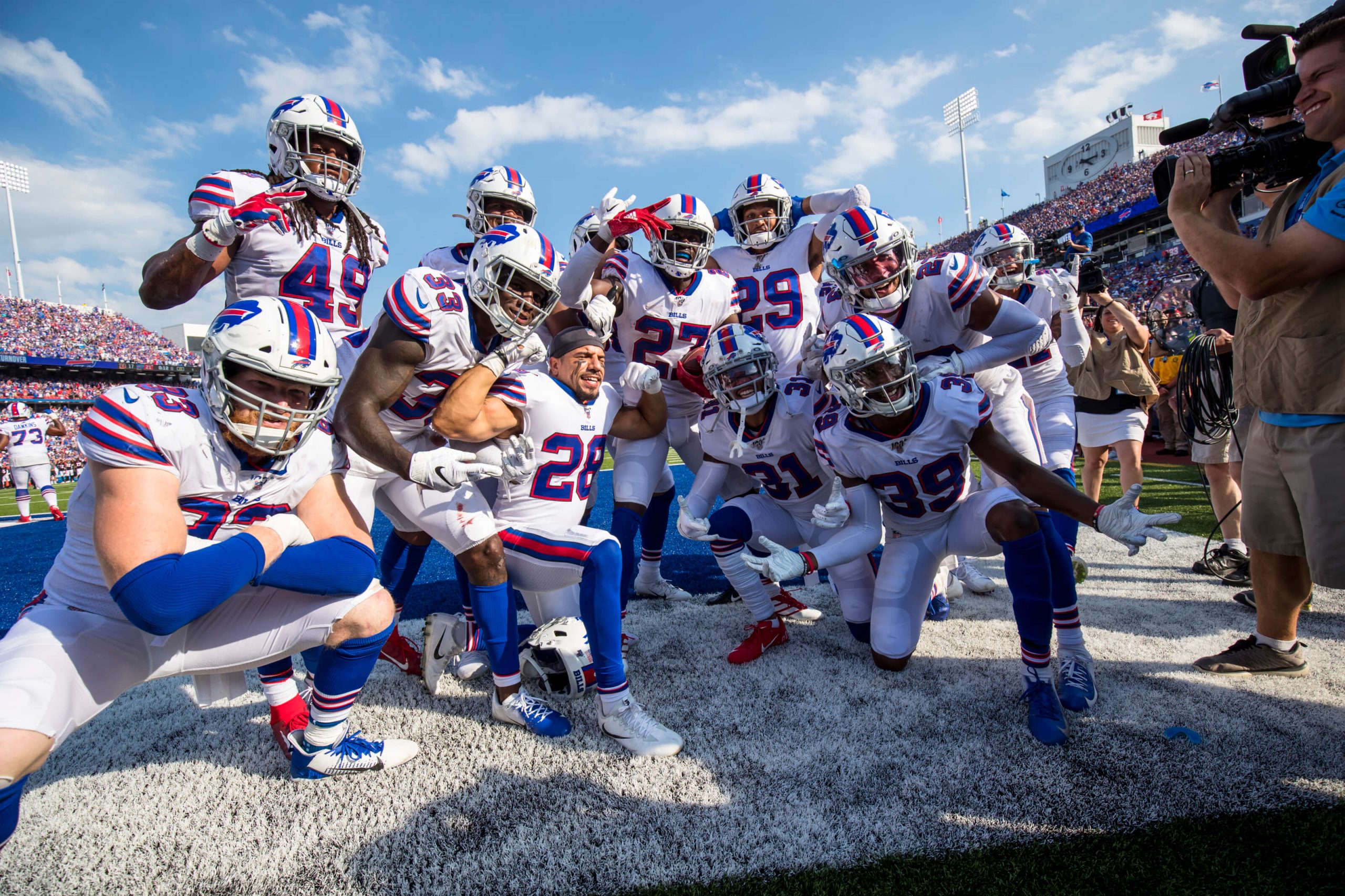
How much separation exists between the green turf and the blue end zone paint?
9.58ft

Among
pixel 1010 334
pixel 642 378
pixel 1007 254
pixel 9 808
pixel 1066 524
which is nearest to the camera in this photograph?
pixel 9 808

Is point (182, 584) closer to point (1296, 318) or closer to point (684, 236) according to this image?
point (684, 236)

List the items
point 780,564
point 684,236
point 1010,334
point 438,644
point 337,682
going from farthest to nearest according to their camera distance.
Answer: point 684,236 → point 1010,334 → point 438,644 → point 780,564 → point 337,682

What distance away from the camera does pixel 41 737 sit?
1761mm

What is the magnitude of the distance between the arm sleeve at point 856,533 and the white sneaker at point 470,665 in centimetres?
166

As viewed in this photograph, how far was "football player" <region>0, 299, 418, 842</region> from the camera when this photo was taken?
1.83 m

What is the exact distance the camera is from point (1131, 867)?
71.4 inches

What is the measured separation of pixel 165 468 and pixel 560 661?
67.2 inches

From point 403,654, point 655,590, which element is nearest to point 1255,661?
point 655,590

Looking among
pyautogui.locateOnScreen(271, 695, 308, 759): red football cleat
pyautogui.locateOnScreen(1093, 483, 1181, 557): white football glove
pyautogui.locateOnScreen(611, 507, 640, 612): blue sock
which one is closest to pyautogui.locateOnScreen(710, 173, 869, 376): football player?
pyautogui.locateOnScreen(611, 507, 640, 612): blue sock

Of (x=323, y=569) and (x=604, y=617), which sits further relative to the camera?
(x=604, y=617)

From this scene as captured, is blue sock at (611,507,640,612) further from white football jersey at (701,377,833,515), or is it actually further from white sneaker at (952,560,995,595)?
white sneaker at (952,560,995,595)

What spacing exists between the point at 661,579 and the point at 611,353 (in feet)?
5.07

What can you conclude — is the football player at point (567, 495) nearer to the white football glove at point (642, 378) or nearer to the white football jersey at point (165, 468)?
the white football glove at point (642, 378)
